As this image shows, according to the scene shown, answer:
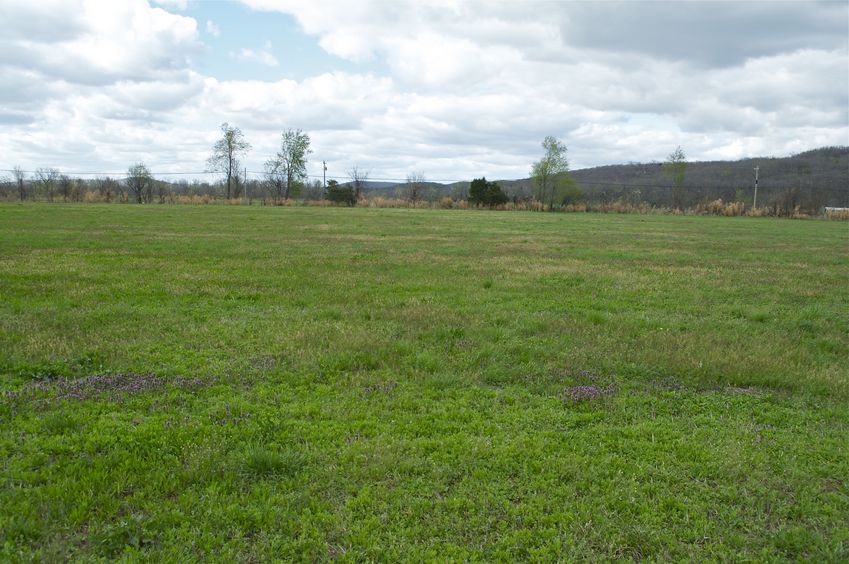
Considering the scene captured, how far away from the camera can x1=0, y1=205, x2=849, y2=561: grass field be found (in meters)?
3.46

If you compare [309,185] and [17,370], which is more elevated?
[309,185]

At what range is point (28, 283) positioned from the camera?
411 inches

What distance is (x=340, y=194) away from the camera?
207 feet

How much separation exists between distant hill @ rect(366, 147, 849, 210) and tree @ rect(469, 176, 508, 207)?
4.04 m

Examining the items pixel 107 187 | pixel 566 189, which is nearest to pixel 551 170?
pixel 566 189

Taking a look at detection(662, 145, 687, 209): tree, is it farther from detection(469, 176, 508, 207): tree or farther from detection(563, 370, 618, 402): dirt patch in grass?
detection(563, 370, 618, 402): dirt patch in grass

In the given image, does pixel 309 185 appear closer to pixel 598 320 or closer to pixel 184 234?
pixel 184 234

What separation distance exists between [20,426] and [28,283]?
720cm

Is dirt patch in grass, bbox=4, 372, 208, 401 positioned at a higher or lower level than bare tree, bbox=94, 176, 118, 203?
lower

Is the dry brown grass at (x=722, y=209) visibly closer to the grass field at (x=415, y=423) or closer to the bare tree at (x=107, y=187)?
the grass field at (x=415, y=423)

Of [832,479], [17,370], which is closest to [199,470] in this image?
[17,370]

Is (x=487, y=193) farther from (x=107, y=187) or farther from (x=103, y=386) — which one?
(x=103, y=386)

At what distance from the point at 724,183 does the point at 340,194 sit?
70995 millimetres

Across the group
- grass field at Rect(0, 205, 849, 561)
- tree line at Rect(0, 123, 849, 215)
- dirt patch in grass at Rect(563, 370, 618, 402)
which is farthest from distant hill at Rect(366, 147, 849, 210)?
dirt patch in grass at Rect(563, 370, 618, 402)
